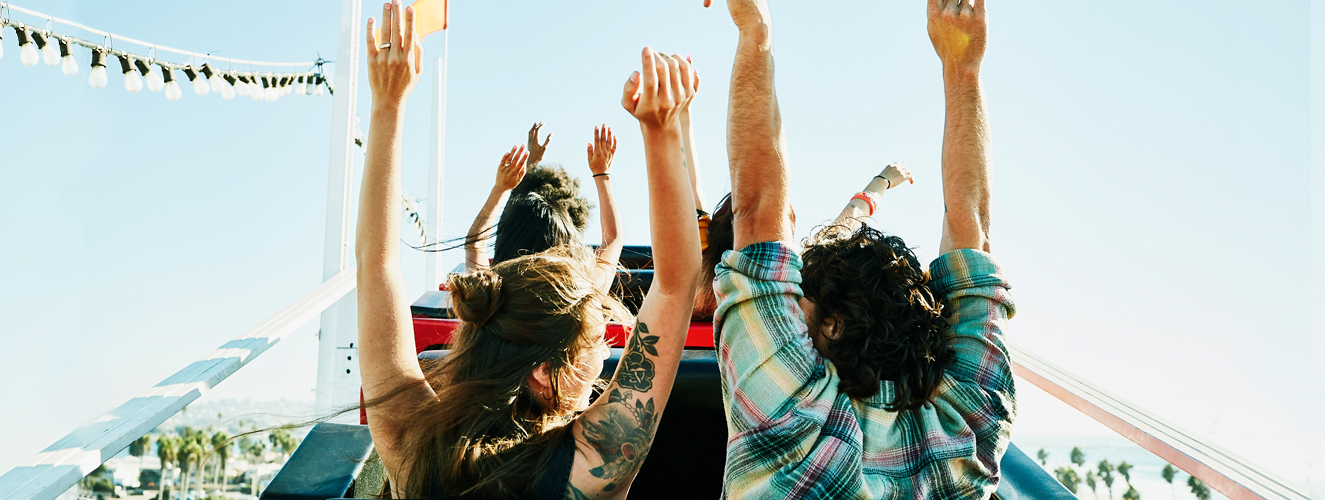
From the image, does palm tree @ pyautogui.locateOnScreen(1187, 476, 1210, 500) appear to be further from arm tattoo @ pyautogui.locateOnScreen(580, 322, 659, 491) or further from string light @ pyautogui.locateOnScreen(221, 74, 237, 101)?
string light @ pyautogui.locateOnScreen(221, 74, 237, 101)

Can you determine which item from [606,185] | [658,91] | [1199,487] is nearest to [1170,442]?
[1199,487]

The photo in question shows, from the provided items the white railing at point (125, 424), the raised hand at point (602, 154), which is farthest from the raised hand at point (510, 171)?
the white railing at point (125, 424)

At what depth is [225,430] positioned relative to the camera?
1272mm

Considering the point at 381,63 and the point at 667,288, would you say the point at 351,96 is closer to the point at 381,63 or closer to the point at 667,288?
the point at 381,63

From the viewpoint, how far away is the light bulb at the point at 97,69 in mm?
3533

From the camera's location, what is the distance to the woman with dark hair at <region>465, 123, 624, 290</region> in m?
2.45

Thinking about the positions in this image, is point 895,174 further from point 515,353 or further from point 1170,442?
point 515,353

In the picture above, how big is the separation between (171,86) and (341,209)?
3.84 feet

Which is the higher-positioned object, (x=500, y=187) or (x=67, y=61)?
(x=67, y=61)

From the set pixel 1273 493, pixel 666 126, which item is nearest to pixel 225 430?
pixel 666 126

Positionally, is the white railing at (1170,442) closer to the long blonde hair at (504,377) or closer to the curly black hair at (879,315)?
the curly black hair at (879,315)

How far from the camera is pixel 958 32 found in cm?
146

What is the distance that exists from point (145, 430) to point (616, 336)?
39.9 inches

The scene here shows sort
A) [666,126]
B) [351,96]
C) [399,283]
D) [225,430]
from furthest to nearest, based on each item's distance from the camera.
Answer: [351,96] → [225,430] → [399,283] → [666,126]
